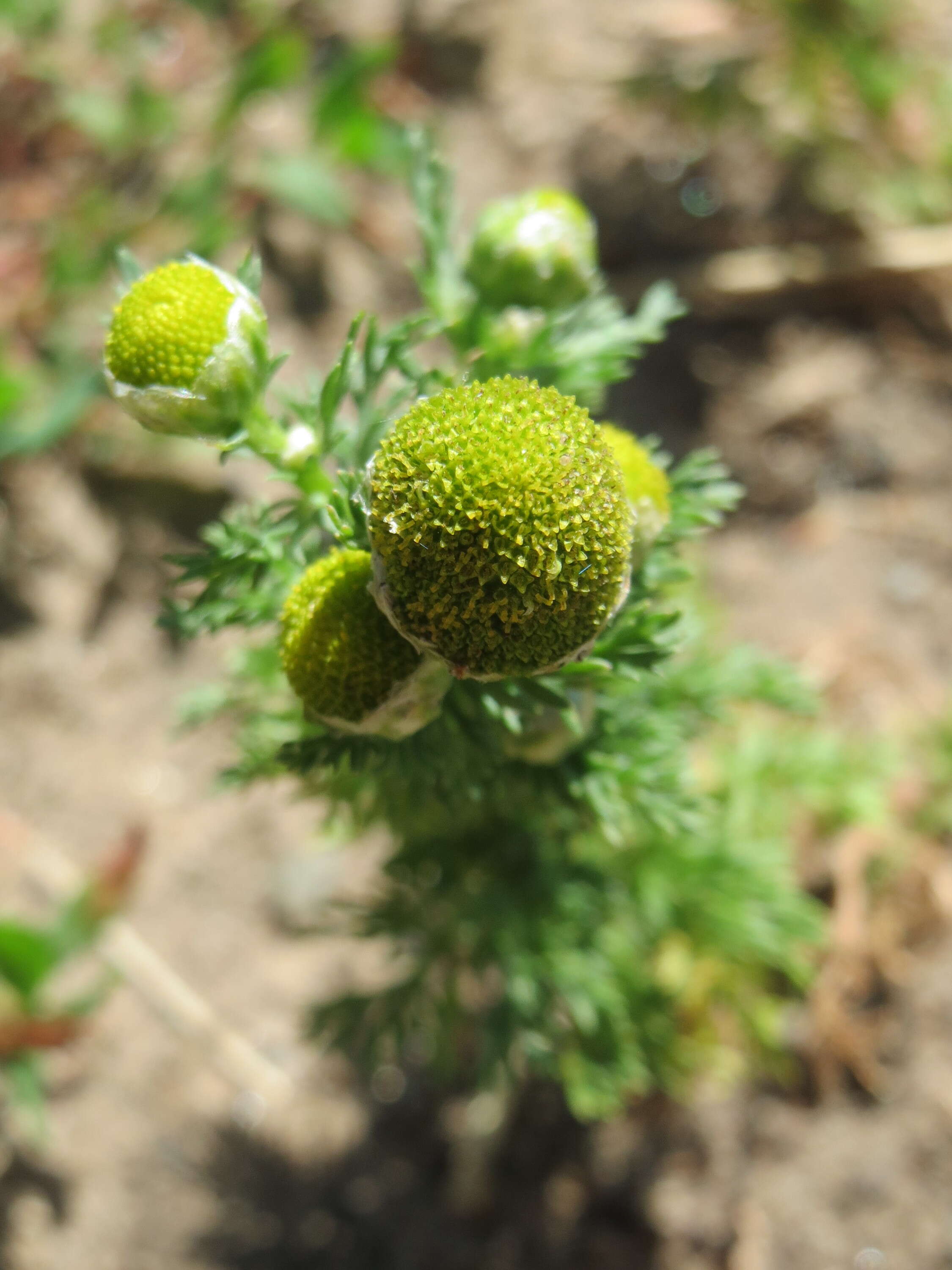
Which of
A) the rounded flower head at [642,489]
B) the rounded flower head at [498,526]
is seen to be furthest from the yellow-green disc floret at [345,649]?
the rounded flower head at [642,489]

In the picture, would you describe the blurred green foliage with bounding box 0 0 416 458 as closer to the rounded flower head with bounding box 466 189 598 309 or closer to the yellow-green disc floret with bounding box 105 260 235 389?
the rounded flower head with bounding box 466 189 598 309

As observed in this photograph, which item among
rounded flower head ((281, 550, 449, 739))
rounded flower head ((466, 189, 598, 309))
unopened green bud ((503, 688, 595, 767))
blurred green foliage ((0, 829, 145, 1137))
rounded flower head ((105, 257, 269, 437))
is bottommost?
blurred green foliage ((0, 829, 145, 1137))

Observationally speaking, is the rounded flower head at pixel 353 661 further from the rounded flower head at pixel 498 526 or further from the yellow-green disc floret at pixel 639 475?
the yellow-green disc floret at pixel 639 475

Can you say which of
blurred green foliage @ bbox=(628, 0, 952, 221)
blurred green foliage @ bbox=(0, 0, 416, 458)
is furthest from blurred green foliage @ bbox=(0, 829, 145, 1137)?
blurred green foliage @ bbox=(628, 0, 952, 221)

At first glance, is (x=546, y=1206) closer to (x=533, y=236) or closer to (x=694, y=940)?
(x=694, y=940)

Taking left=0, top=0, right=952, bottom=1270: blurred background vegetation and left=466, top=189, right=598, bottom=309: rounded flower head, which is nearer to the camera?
left=466, top=189, right=598, bottom=309: rounded flower head

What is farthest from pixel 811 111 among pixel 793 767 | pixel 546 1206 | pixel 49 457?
pixel 546 1206
